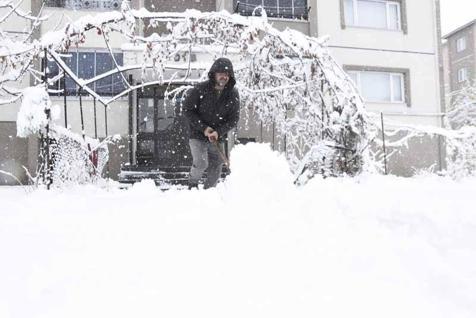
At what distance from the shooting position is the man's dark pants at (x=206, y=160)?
4766 millimetres

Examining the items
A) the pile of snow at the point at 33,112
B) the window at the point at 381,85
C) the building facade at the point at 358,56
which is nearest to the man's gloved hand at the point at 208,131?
the pile of snow at the point at 33,112

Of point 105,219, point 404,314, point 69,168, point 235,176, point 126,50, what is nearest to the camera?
point 404,314

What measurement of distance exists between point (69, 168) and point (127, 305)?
14.8ft

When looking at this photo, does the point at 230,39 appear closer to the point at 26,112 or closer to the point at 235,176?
the point at 26,112

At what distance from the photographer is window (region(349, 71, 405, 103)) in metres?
13.0

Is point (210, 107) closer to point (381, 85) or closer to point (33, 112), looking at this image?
point (33, 112)

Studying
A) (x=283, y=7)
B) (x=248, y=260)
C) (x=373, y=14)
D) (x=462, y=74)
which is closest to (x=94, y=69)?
(x=283, y=7)

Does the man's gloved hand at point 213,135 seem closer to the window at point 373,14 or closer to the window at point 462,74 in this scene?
the window at point 373,14

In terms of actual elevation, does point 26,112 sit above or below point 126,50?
below

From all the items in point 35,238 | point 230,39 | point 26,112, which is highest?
point 230,39

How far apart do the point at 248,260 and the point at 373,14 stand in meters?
13.3

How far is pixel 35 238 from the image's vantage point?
7.14 feet

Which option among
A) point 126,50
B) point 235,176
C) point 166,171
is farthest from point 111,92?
point 235,176

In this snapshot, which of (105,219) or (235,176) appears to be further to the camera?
(235,176)
